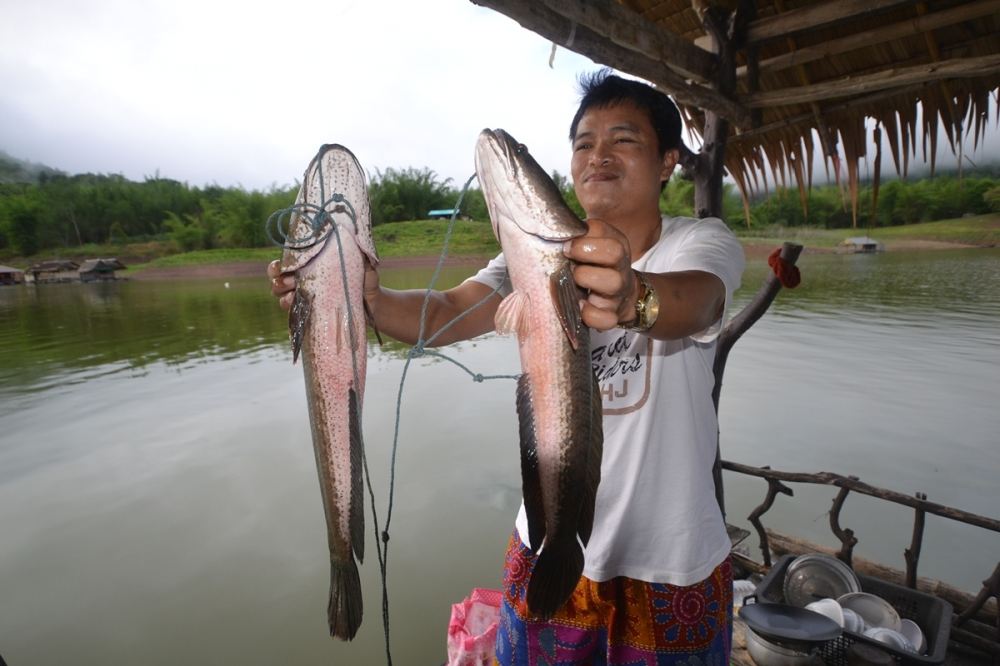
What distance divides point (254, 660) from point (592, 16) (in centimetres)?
521

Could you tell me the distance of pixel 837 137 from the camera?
4.00 m

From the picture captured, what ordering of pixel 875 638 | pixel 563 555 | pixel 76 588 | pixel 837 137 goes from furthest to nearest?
1. pixel 76 588
2. pixel 837 137
3. pixel 875 638
4. pixel 563 555

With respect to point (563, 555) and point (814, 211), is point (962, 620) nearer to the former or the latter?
point (563, 555)

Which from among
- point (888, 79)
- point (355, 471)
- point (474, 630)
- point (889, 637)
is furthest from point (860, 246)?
point (355, 471)

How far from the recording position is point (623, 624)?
1780 millimetres

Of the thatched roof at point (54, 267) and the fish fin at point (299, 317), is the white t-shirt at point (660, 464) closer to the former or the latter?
the fish fin at point (299, 317)

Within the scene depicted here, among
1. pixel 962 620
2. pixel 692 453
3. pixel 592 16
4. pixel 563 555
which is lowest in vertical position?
pixel 962 620

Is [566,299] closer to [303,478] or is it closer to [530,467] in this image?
[530,467]

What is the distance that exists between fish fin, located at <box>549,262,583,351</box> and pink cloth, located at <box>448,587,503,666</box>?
2.11 metres

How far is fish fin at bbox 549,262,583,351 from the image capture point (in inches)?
51.3

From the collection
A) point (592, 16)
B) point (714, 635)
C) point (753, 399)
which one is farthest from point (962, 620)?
point (753, 399)

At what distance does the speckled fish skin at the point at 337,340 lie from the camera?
1.54 meters

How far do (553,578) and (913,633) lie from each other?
2.93 metres

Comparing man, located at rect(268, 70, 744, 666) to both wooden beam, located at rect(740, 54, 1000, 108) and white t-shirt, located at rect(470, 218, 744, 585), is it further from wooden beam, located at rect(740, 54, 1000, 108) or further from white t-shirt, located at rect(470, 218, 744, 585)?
wooden beam, located at rect(740, 54, 1000, 108)
